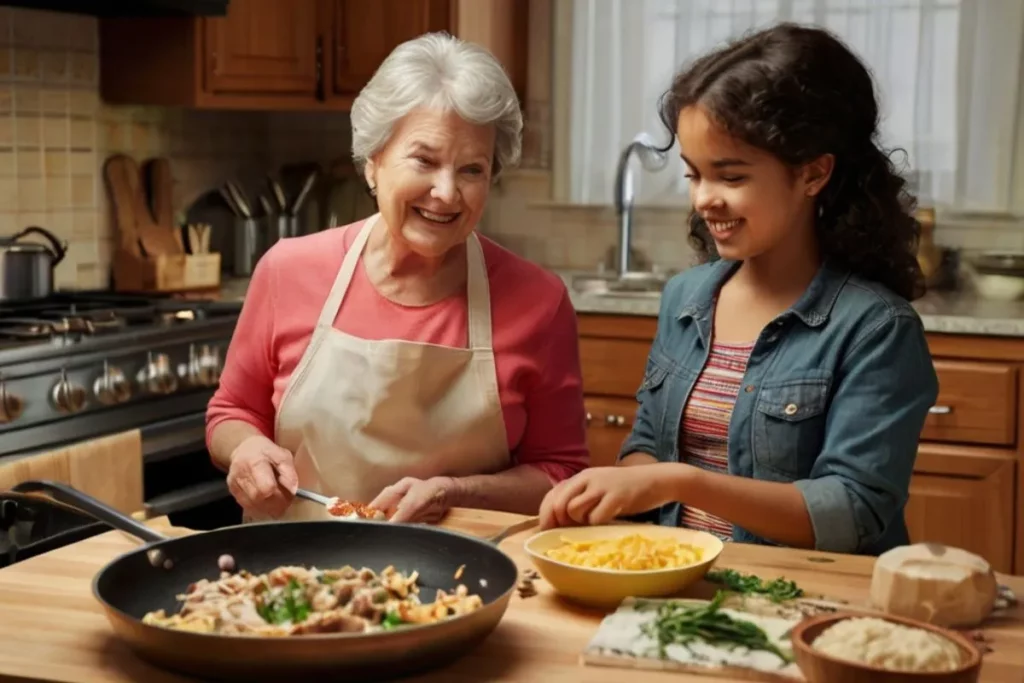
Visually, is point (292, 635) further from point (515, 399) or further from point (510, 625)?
point (515, 399)

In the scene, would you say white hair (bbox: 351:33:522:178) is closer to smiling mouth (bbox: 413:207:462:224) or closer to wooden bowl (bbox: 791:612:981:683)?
smiling mouth (bbox: 413:207:462:224)

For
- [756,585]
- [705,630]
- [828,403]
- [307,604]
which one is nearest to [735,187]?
[828,403]

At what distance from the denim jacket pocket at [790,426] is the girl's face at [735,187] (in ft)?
0.61

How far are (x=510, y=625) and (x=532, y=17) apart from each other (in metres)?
3.26

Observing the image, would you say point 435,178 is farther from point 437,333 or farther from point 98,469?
point 98,469

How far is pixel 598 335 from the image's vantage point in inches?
147

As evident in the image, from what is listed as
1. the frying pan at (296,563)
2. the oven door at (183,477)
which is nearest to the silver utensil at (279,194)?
the oven door at (183,477)

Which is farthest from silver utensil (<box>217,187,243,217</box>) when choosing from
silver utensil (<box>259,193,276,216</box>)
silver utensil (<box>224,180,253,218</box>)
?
silver utensil (<box>259,193,276,216</box>)

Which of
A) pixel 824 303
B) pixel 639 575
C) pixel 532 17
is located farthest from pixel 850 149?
pixel 532 17

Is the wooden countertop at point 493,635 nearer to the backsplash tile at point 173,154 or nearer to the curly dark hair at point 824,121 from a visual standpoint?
the curly dark hair at point 824,121

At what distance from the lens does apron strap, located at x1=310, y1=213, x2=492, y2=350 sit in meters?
2.11

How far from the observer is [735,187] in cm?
186

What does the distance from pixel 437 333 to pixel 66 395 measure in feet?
3.82

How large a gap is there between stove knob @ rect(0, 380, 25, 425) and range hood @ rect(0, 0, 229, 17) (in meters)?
1.10
